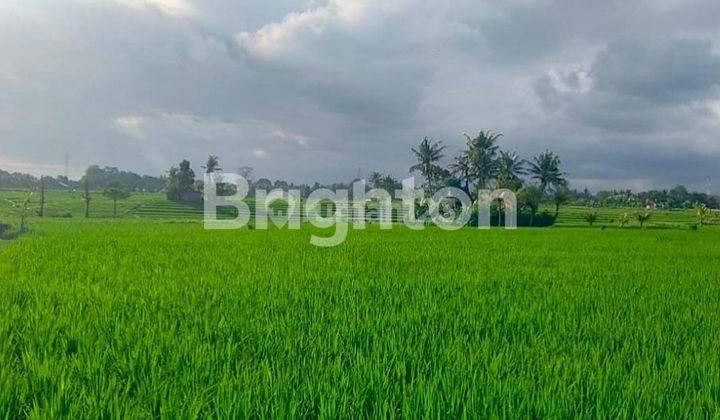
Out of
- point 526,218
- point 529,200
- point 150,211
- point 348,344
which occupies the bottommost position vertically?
point 348,344

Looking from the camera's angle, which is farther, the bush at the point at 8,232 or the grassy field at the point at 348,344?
the bush at the point at 8,232

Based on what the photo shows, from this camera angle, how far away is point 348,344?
316 cm

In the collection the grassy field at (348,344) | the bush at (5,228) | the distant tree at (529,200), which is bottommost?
the grassy field at (348,344)

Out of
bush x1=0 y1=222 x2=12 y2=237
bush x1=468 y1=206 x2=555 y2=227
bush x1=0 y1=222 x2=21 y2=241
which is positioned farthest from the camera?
bush x1=468 y1=206 x2=555 y2=227

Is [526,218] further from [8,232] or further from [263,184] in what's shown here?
[263,184]

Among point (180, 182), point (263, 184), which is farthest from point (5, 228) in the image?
point (263, 184)

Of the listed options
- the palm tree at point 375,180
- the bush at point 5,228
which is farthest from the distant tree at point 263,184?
the bush at point 5,228

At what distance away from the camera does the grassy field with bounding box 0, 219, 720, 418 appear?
2156 millimetres

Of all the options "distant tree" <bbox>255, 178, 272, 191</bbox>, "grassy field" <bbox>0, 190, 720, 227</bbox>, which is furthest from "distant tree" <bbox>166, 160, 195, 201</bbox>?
"distant tree" <bbox>255, 178, 272, 191</bbox>

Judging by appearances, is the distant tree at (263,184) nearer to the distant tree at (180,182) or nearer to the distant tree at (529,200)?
the distant tree at (180,182)

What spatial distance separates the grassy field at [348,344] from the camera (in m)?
2.16

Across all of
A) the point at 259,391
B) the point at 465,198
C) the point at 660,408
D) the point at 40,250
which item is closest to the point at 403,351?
the point at 259,391

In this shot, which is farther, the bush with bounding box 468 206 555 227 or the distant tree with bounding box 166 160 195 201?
the distant tree with bounding box 166 160 195 201

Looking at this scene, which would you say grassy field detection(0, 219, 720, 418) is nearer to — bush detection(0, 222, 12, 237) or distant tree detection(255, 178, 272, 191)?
bush detection(0, 222, 12, 237)
